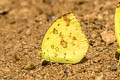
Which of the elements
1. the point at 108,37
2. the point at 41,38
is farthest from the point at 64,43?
the point at 41,38

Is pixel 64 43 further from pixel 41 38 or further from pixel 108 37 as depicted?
pixel 41 38

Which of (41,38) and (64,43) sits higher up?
(41,38)

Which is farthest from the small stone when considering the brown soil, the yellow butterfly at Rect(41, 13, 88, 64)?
the yellow butterfly at Rect(41, 13, 88, 64)

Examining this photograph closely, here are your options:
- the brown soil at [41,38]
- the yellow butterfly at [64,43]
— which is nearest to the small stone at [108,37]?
the brown soil at [41,38]

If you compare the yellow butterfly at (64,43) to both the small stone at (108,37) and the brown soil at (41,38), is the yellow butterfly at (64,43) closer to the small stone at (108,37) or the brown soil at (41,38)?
the brown soil at (41,38)

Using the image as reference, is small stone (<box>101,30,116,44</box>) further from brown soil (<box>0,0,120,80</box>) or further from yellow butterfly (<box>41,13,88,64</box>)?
yellow butterfly (<box>41,13,88,64</box>)
